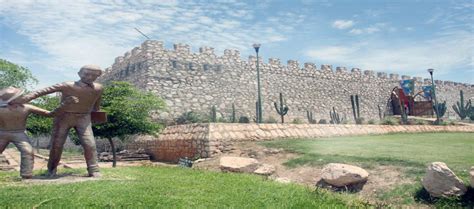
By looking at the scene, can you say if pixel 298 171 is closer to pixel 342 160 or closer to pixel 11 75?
pixel 342 160

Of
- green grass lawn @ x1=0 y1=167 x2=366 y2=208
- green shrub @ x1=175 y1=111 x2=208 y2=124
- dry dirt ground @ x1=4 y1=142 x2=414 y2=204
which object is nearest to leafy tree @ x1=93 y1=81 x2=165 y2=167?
dry dirt ground @ x1=4 y1=142 x2=414 y2=204

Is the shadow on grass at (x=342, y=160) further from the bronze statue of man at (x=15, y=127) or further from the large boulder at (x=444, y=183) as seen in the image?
the bronze statue of man at (x=15, y=127)

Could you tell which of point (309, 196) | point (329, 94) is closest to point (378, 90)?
point (329, 94)

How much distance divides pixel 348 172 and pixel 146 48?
53.3 feet

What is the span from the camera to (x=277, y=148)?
40.0 ft

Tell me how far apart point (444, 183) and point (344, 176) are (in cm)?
189

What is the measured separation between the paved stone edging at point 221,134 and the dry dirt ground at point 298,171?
518 millimetres

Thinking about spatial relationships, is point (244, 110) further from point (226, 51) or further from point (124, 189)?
point (124, 189)

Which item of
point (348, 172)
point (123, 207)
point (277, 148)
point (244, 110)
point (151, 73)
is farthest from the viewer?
point (244, 110)

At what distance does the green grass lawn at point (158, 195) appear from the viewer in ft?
15.6

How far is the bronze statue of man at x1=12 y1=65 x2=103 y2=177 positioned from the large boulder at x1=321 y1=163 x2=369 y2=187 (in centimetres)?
449

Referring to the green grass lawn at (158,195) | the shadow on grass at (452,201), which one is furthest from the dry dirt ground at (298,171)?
the green grass lawn at (158,195)

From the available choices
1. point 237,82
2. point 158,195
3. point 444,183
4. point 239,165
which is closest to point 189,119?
point 237,82

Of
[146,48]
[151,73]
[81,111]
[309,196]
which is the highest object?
[146,48]
